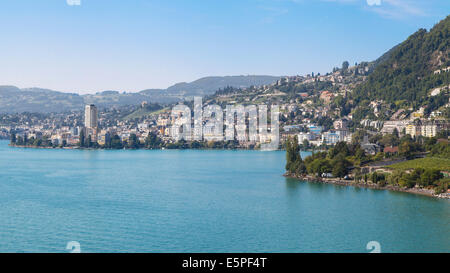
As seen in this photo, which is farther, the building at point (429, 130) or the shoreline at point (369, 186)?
the building at point (429, 130)

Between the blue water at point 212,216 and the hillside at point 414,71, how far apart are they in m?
14.3

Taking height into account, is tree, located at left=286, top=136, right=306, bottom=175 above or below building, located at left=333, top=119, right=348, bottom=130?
below

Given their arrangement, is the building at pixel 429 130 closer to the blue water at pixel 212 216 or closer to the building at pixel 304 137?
the building at pixel 304 137

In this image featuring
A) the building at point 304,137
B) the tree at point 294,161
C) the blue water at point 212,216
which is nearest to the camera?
the blue water at point 212,216

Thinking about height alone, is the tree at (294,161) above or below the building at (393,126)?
below

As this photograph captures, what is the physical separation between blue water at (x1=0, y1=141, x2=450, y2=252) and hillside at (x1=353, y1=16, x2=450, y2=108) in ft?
47.0

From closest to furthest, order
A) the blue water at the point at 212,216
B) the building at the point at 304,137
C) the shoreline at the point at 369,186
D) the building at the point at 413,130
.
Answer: the blue water at the point at 212,216
the shoreline at the point at 369,186
the building at the point at 413,130
the building at the point at 304,137

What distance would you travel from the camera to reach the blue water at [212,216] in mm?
6188

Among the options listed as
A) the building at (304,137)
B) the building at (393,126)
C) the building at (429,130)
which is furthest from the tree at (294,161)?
the building at (304,137)

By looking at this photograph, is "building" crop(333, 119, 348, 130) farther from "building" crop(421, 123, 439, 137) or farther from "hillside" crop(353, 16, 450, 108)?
"building" crop(421, 123, 439, 137)

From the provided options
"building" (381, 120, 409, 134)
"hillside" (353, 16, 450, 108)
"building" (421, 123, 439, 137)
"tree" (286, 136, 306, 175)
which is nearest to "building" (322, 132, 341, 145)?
"building" (381, 120, 409, 134)

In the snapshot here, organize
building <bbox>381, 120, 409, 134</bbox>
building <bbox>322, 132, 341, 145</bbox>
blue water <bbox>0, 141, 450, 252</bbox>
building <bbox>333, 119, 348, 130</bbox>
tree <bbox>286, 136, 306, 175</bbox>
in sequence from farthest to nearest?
building <bbox>333, 119, 348, 130</bbox> < building <bbox>322, 132, 341, 145</bbox> < building <bbox>381, 120, 409, 134</bbox> < tree <bbox>286, 136, 306, 175</bbox> < blue water <bbox>0, 141, 450, 252</bbox>

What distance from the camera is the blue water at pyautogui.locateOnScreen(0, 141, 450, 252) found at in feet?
20.3
